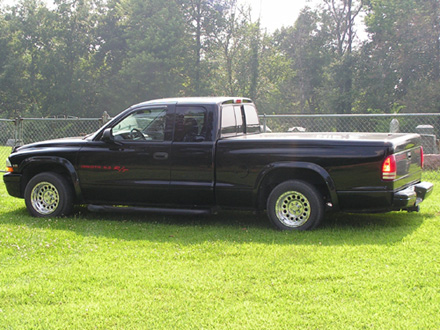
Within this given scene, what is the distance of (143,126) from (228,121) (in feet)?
3.99

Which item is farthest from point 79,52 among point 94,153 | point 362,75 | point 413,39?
point 94,153

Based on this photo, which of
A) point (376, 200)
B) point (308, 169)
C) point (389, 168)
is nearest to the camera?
point (389, 168)

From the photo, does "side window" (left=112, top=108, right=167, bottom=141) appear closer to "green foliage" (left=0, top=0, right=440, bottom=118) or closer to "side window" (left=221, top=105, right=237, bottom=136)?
"side window" (left=221, top=105, right=237, bottom=136)

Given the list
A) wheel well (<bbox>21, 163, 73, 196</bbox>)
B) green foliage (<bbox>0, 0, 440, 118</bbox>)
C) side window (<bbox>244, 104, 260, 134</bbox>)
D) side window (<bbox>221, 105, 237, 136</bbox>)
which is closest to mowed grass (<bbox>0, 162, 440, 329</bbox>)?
wheel well (<bbox>21, 163, 73, 196</bbox>)

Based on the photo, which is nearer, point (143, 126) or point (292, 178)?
point (292, 178)

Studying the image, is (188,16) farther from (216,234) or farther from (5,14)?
(216,234)

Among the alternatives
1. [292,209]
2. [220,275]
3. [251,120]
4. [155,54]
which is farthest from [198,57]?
[220,275]

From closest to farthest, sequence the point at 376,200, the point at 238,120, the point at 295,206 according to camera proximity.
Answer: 1. the point at 376,200
2. the point at 295,206
3. the point at 238,120

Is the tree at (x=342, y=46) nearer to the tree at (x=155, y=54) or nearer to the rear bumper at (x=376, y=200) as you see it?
the tree at (x=155, y=54)

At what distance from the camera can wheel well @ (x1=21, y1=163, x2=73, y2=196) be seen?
8492 millimetres

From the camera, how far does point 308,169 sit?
7.15 metres

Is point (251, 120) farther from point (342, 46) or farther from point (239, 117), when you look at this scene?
point (342, 46)

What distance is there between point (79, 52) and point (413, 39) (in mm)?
31815

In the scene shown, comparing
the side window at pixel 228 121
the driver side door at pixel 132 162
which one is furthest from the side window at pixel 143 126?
the side window at pixel 228 121
